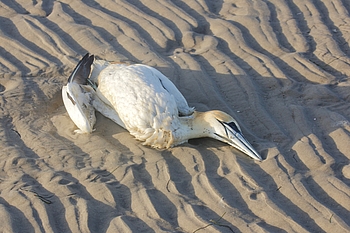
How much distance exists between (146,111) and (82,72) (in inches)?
38.5

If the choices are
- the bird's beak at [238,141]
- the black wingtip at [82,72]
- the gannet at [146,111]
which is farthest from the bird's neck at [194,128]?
the black wingtip at [82,72]

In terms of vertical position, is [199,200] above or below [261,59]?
below

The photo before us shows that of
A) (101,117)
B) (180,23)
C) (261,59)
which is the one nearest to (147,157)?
(101,117)

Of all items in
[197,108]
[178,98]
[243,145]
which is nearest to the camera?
[243,145]

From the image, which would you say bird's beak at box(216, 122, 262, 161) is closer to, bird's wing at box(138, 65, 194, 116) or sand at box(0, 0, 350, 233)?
sand at box(0, 0, 350, 233)

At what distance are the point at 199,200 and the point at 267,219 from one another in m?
0.52

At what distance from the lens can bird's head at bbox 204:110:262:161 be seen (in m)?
4.71

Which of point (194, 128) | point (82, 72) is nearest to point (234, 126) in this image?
point (194, 128)

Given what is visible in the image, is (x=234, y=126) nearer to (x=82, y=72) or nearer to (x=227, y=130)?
(x=227, y=130)

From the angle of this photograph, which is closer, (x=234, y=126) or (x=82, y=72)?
(x=234, y=126)

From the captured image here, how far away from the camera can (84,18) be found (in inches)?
269

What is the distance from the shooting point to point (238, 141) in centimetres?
474

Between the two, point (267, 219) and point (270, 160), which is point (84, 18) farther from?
point (267, 219)

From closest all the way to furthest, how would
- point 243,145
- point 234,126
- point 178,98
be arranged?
point 243,145
point 234,126
point 178,98
